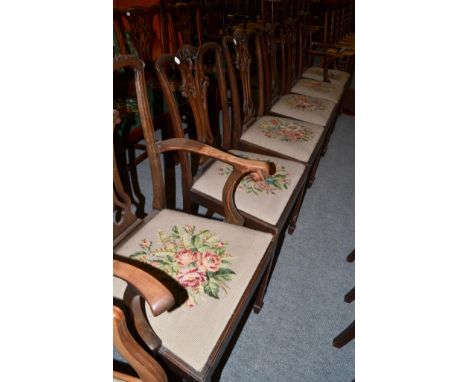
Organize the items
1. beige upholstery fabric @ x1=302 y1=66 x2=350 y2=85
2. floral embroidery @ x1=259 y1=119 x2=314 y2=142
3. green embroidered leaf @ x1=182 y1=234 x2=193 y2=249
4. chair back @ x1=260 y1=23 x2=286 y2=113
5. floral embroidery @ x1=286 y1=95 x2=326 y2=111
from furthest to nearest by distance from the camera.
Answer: beige upholstery fabric @ x1=302 y1=66 x2=350 y2=85, floral embroidery @ x1=286 y1=95 x2=326 y2=111, chair back @ x1=260 y1=23 x2=286 y2=113, floral embroidery @ x1=259 y1=119 x2=314 y2=142, green embroidered leaf @ x1=182 y1=234 x2=193 y2=249

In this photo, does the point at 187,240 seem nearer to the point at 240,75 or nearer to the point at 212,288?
the point at 212,288

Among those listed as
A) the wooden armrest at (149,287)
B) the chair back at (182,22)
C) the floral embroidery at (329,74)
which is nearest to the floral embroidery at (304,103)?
the floral embroidery at (329,74)

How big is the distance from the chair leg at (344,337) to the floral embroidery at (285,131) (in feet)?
2.80

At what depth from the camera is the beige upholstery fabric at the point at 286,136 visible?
169 cm

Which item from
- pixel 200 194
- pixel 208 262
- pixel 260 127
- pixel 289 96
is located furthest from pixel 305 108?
pixel 208 262

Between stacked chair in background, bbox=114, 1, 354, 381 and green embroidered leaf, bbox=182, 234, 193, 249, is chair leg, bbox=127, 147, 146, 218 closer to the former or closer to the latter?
stacked chair in background, bbox=114, 1, 354, 381

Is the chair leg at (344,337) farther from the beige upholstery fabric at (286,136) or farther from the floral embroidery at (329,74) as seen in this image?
the floral embroidery at (329,74)

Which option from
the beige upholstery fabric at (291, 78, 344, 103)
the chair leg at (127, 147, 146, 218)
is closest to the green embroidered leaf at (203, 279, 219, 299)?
the chair leg at (127, 147, 146, 218)

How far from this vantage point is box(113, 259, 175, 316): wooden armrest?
625mm

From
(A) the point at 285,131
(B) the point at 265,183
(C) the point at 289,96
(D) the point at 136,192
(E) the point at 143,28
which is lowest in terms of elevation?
(D) the point at 136,192

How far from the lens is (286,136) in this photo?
5.88ft

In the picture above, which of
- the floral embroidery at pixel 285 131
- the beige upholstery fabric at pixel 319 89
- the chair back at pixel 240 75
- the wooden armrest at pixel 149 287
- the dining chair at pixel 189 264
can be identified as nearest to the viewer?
the wooden armrest at pixel 149 287

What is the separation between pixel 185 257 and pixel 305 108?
1.43m
